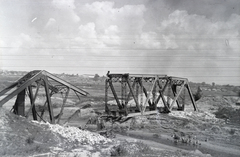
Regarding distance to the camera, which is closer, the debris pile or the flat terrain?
the debris pile

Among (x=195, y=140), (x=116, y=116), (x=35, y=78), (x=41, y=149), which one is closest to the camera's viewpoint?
(x=41, y=149)

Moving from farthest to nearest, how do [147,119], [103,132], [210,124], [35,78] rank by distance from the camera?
[147,119] < [210,124] < [103,132] < [35,78]

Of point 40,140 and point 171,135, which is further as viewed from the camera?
point 171,135

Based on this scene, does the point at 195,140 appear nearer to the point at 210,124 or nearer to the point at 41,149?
the point at 210,124

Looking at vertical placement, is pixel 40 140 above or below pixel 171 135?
above

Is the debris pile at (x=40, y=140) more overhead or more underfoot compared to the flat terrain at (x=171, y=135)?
more overhead

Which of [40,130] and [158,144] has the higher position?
[40,130]

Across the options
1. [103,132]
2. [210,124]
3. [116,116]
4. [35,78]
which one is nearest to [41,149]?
[35,78]

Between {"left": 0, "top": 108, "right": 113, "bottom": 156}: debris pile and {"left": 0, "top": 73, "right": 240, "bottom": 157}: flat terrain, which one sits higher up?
{"left": 0, "top": 108, "right": 113, "bottom": 156}: debris pile

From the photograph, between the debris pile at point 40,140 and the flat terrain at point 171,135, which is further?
the flat terrain at point 171,135

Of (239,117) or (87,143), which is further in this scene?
(239,117)

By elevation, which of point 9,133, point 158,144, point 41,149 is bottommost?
point 158,144
